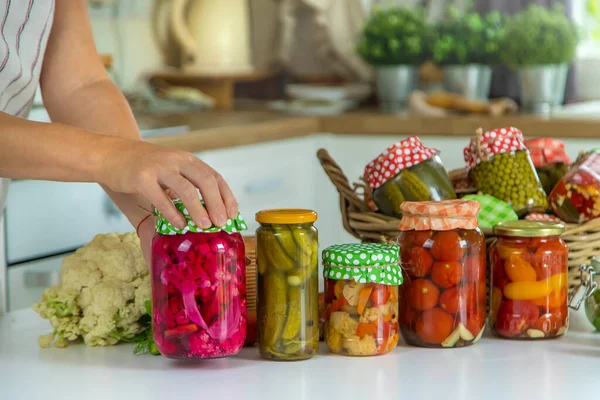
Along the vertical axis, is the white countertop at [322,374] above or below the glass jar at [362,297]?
below

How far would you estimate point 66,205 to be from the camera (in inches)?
82.7

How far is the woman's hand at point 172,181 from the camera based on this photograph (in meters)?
0.86

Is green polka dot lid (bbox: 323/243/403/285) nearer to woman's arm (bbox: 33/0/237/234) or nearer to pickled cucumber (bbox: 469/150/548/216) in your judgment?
woman's arm (bbox: 33/0/237/234)

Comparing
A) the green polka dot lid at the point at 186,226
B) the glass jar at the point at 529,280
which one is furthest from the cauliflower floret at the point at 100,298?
the glass jar at the point at 529,280

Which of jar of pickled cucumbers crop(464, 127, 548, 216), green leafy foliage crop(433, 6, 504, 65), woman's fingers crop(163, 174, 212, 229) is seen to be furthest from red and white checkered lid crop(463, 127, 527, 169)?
green leafy foliage crop(433, 6, 504, 65)

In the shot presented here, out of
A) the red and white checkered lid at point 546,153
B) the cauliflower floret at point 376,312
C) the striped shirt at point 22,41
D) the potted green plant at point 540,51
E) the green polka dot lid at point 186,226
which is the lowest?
the cauliflower floret at point 376,312

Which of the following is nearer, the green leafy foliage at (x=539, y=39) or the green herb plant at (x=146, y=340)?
the green herb plant at (x=146, y=340)

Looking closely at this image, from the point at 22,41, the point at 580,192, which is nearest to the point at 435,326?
the point at 580,192

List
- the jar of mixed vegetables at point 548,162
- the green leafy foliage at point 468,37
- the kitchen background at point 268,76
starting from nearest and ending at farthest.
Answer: the jar of mixed vegetables at point 548,162 < the kitchen background at point 268,76 < the green leafy foliage at point 468,37

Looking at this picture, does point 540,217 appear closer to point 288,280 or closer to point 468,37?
point 288,280

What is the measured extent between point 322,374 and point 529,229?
280mm

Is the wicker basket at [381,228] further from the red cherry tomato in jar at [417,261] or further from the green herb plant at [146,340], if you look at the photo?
the green herb plant at [146,340]

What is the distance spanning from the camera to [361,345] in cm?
94

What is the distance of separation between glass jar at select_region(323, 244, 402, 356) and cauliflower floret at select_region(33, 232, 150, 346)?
0.22 meters
